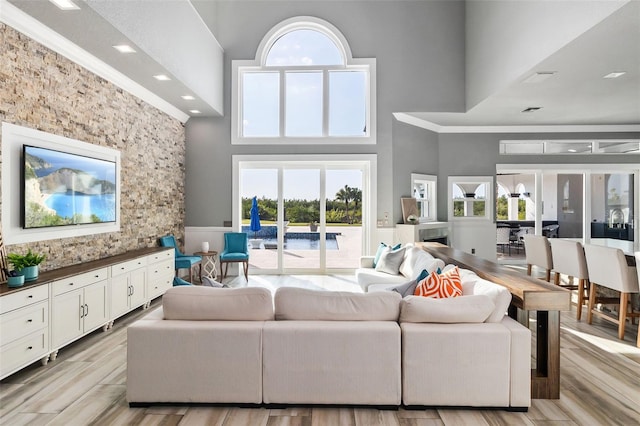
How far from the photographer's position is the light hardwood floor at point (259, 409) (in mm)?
2471

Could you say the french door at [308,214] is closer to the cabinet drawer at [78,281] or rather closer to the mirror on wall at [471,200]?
the mirror on wall at [471,200]

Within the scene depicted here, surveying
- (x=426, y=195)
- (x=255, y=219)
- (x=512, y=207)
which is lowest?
(x=255, y=219)

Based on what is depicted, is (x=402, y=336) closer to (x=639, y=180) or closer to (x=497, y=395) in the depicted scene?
(x=497, y=395)

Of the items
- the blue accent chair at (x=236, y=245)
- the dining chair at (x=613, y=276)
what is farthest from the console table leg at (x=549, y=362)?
the blue accent chair at (x=236, y=245)

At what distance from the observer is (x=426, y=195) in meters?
8.09

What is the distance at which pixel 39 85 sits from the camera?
144 inches

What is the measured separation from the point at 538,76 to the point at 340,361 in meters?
4.62

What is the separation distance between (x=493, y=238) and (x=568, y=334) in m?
4.24

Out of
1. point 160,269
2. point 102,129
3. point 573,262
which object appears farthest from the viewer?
point 160,269

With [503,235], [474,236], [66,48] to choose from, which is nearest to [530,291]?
[66,48]

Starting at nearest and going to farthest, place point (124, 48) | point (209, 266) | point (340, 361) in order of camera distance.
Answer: point (340, 361) → point (124, 48) → point (209, 266)

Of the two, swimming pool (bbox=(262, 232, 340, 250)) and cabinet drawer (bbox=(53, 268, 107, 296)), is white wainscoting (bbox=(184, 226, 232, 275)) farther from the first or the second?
cabinet drawer (bbox=(53, 268, 107, 296))

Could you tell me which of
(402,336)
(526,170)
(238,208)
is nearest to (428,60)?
(526,170)

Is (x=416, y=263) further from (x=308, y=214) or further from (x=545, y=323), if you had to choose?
(x=308, y=214)
